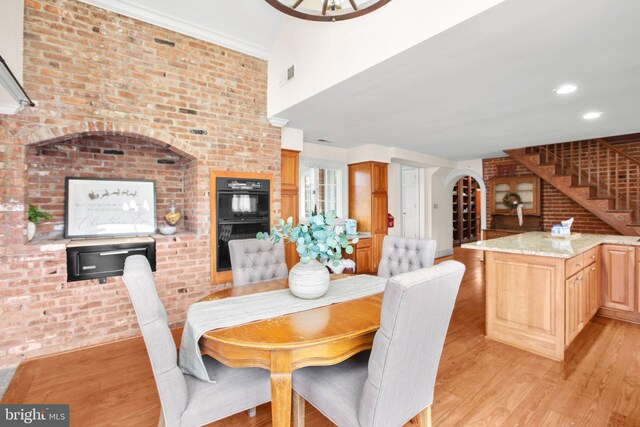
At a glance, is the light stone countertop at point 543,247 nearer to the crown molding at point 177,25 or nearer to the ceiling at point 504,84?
the ceiling at point 504,84

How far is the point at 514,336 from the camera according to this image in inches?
110

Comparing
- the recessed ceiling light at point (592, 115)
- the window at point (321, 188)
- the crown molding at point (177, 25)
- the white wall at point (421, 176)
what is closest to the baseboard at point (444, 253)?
the white wall at point (421, 176)

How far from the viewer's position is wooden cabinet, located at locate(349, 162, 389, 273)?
5.47 metres

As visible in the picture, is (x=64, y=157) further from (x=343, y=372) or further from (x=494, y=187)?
(x=494, y=187)

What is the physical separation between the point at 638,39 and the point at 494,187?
17.2 feet

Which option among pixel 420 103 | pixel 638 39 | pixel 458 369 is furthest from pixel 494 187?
pixel 458 369

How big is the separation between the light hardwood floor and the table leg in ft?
1.92

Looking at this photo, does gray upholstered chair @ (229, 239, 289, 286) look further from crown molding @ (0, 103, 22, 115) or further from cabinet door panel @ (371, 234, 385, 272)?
cabinet door panel @ (371, 234, 385, 272)

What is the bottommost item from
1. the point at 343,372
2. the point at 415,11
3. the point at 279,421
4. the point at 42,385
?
the point at 42,385

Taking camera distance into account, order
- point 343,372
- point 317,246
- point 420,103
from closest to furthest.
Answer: point 343,372, point 317,246, point 420,103

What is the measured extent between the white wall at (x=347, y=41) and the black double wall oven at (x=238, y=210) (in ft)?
3.17

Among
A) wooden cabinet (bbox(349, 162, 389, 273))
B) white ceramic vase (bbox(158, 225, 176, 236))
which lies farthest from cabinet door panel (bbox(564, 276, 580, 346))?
white ceramic vase (bbox(158, 225, 176, 236))

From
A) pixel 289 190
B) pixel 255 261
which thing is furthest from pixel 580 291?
pixel 289 190

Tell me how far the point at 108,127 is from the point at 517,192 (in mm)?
7349
